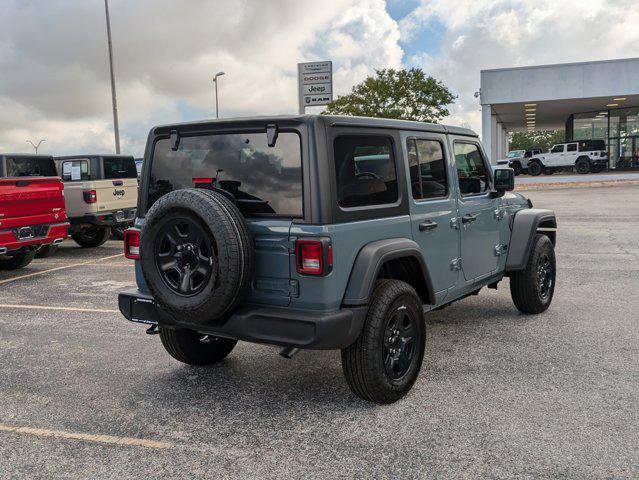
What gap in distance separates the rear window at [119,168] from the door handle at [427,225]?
9290 mm

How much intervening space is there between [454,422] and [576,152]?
119 feet

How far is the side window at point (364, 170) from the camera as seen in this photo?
3.72m

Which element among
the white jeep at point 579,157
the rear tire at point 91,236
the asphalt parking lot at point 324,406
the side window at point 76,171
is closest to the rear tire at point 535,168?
the white jeep at point 579,157

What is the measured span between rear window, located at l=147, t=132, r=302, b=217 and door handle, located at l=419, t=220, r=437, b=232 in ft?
3.62

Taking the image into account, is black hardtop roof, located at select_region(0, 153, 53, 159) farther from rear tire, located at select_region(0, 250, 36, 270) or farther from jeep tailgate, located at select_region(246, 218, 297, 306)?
jeep tailgate, located at select_region(246, 218, 297, 306)

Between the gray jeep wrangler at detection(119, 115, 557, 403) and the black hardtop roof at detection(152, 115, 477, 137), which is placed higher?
the black hardtop roof at detection(152, 115, 477, 137)

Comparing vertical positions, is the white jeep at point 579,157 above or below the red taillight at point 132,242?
above

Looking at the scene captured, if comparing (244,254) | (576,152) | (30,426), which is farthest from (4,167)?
(576,152)

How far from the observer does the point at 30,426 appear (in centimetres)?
377

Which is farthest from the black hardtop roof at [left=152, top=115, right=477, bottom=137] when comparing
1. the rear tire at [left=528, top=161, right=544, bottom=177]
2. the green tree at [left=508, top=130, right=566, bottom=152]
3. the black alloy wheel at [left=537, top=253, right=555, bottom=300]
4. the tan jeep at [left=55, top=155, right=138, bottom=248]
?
the green tree at [left=508, top=130, right=566, bottom=152]

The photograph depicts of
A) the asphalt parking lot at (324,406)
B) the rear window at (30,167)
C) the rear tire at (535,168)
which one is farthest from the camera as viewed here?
the rear tire at (535,168)

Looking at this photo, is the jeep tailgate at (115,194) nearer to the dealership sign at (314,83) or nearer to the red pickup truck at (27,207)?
the red pickup truck at (27,207)

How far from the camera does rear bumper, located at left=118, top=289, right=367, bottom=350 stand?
3449 millimetres

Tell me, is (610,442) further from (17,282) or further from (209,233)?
(17,282)
